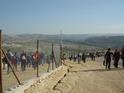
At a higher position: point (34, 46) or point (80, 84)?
point (34, 46)

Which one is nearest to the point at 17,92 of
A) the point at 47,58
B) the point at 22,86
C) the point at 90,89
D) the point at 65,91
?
the point at 22,86

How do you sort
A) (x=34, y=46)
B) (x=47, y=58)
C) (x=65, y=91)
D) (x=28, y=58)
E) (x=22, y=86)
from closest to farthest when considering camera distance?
(x=22, y=86)
(x=65, y=91)
(x=34, y=46)
(x=47, y=58)
(x=28, y=58)

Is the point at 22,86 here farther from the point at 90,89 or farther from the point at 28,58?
the point at 28,58

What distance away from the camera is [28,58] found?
2492cm

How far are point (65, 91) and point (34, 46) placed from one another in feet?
16.0

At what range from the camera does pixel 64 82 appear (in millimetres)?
17656

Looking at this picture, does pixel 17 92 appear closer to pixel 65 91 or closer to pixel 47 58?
pixel 65 91

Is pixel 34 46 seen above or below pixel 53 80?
above

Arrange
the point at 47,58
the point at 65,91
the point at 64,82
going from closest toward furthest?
the point at 65,91
the point at 64,82
the point at 47,58

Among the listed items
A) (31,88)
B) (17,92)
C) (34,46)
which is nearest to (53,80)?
(34,46)

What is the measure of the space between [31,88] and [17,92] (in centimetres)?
186

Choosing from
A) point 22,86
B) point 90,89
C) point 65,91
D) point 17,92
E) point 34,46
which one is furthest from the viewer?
point 34,46

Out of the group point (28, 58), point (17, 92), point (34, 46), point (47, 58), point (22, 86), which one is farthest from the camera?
point (28, 58)

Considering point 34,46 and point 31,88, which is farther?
point 34,46
